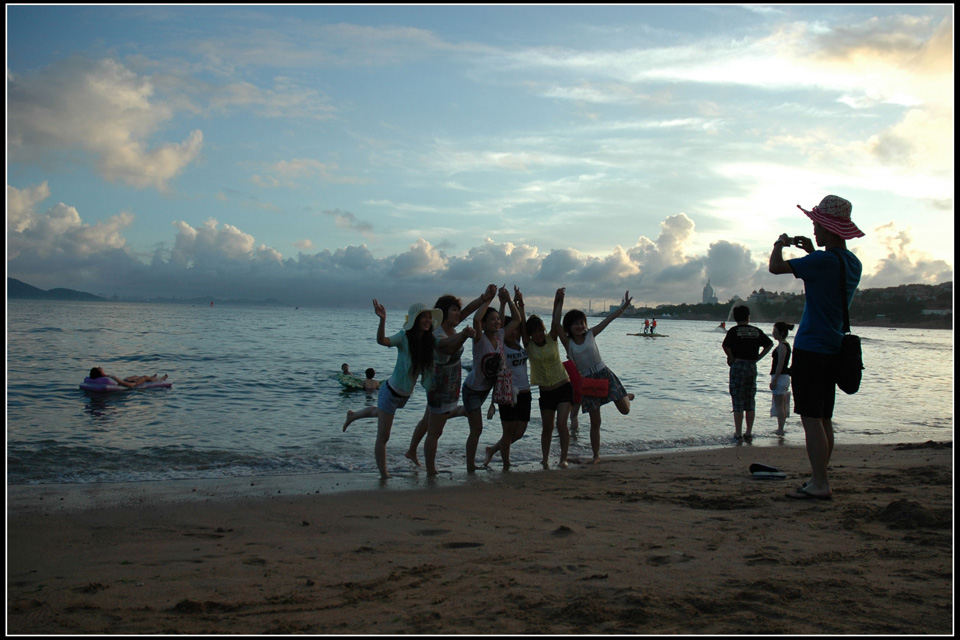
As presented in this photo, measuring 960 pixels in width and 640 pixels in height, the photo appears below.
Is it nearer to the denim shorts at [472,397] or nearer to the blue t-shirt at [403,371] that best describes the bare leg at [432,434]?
the denim shorts at [472,397]

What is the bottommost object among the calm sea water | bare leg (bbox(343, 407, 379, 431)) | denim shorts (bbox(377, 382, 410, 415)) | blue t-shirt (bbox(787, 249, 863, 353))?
the calm sea water

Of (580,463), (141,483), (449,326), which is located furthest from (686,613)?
(141,483)

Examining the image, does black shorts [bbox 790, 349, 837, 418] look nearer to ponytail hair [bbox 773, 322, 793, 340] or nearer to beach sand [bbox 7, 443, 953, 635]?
beach sand [bbox 7, 443, 953, 635]

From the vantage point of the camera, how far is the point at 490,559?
3771mm

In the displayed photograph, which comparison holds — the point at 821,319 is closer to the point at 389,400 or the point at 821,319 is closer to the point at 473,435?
the point at 473,435

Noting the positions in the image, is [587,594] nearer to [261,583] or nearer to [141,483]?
[261,583]

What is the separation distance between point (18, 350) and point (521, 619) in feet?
103

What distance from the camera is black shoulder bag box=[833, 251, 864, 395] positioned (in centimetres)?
498

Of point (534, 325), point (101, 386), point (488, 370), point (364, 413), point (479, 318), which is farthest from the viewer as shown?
point (101, 386)

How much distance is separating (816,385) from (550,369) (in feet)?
10.2

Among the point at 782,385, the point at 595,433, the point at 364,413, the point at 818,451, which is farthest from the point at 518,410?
the point at 782,385

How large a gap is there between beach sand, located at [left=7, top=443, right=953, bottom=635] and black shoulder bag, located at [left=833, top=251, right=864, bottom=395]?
1.01 meters

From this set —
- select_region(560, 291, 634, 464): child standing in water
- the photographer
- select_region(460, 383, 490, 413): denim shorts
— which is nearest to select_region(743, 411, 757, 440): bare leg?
select_region(560, 291, 634, 464): child standing in water

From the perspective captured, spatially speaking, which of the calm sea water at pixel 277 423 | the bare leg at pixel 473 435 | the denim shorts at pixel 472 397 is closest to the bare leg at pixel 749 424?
the calm sea water at pixel 277 423
